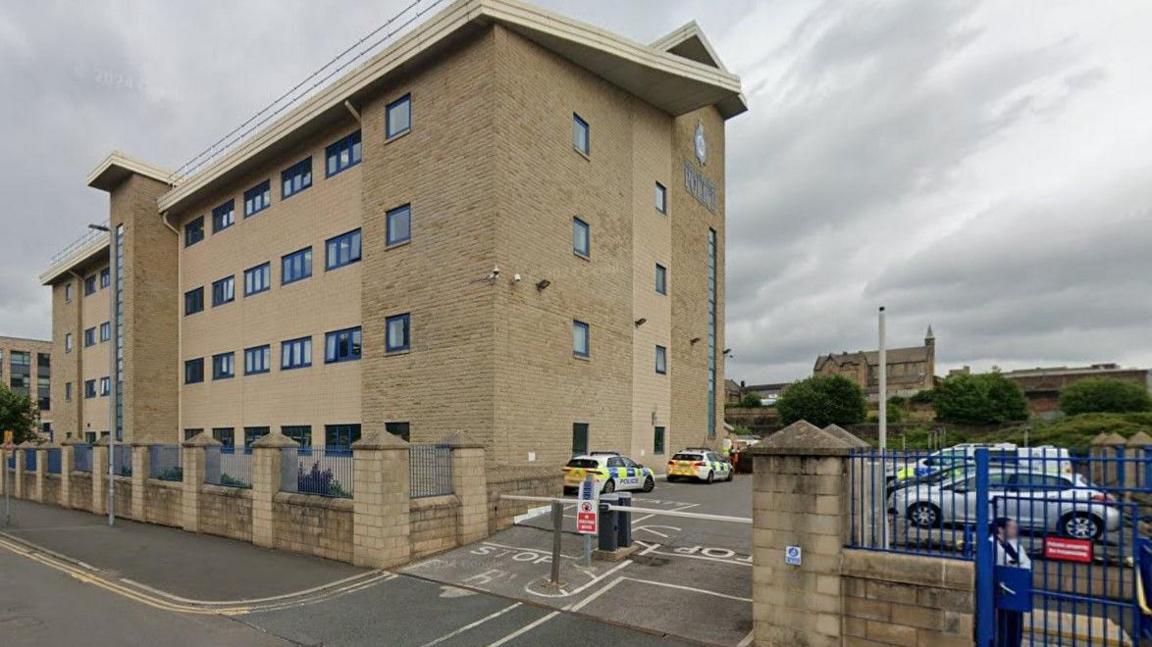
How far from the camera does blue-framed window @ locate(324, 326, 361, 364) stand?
2320 centimetres

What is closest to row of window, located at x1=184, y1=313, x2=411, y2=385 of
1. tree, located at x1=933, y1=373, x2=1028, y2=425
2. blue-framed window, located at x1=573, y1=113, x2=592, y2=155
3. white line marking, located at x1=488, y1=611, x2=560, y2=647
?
blue-framed window, located at x1=573, y1=113, x2=592, y2=155

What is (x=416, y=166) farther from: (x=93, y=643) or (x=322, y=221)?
(x=93, y=643)

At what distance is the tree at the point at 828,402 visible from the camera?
2319 inches

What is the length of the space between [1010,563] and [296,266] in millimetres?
26137

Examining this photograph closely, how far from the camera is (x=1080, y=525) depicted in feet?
20.7

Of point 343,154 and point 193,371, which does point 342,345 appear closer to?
point 343,154

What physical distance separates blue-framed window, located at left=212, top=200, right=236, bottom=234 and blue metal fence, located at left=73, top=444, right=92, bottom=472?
11689 mm

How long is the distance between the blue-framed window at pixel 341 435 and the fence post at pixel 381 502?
11.7 m

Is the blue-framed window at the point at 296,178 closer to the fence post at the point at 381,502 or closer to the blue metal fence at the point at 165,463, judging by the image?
the blue metal fence at the point at 165,463

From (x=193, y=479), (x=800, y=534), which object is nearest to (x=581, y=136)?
(x=193, y=479)

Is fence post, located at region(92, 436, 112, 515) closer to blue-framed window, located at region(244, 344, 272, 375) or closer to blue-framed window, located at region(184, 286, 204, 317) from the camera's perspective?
blue-framed window, located at region(244, 344, 272, 375)

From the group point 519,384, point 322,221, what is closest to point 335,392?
point 322,221

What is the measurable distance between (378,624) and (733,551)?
19.8 feet

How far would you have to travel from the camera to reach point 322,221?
25219mm
